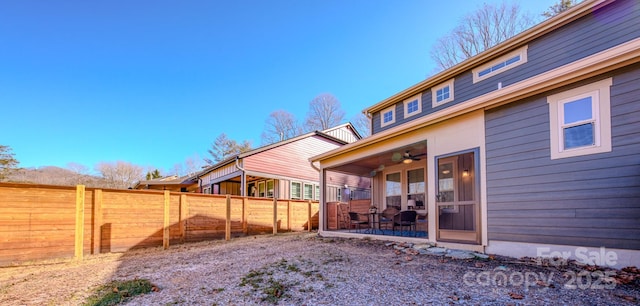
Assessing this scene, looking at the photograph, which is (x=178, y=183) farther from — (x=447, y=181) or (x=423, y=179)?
(x=447, y=181)

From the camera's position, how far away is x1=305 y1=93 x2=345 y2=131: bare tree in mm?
25266

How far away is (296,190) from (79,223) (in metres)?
9.99

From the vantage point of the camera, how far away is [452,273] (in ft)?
13.1

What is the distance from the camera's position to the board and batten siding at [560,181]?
148 inches

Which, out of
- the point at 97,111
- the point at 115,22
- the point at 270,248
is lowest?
the point at 270,248

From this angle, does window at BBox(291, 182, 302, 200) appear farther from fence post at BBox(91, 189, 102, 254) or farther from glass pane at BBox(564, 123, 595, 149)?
glass pane at BBox(564, 123, 595, 149)

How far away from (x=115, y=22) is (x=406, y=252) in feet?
45.4

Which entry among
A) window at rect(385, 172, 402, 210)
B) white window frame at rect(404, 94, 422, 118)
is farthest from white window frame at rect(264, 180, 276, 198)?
white window frame at rect(404, 94, 422, 118)

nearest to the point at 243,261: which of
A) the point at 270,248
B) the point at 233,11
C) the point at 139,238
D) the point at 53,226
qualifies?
the point at 270,248

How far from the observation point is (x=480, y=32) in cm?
1691

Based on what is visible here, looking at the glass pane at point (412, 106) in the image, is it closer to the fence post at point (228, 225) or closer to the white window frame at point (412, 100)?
the white window frame at point (412, 100)

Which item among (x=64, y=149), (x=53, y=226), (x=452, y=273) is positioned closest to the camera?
(x=452, y=273)

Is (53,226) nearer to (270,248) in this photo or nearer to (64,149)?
(270,248)

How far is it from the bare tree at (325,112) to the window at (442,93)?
1537cm
